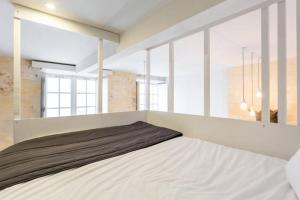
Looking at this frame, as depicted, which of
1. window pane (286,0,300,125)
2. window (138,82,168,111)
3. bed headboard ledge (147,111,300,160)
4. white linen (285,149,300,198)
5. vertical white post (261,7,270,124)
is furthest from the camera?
window (138,82,168,111)

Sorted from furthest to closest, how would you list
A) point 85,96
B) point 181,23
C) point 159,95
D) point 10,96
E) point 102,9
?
point 159,95, point 85,96, point 10,96, point 102,9, point 181,23

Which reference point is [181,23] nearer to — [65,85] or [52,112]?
[65,85]

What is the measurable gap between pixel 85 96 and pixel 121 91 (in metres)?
1.04

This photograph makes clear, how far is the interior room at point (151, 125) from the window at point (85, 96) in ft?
3.60

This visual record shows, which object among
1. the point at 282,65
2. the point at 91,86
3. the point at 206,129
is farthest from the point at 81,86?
the point at 282,65

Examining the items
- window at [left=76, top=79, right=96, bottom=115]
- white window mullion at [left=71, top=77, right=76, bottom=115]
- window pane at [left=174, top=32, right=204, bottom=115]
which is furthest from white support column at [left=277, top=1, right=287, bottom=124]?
white window mullion at [left=71, top=77, right=76, bottom=115]

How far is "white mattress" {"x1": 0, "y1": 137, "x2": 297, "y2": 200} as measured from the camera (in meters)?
0.78

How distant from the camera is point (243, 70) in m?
3.91

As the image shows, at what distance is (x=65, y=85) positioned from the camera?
436cm

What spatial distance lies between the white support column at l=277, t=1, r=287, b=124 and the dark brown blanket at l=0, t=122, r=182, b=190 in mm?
971

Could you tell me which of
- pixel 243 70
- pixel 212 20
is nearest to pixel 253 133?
pixel 212 20

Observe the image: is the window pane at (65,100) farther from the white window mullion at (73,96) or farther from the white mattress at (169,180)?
the white mattress at (169,180)

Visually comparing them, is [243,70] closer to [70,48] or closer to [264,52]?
[264,52]

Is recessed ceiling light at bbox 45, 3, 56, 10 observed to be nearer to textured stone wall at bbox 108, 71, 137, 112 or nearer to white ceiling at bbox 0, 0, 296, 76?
white ceiling at bbox 0, 0, 296, 76
